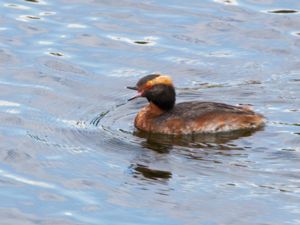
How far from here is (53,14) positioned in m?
22.2

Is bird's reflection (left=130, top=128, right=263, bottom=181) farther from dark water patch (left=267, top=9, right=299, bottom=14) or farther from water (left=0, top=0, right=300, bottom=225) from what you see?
dark water patch (left=267, top=9, right=299, bottom=14)

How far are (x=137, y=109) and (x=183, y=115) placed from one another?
131 centimetres

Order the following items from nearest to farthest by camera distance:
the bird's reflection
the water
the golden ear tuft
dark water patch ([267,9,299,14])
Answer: the water, the bird's reflection, the golden ear tuft, dark water patch ([267,9,299,14])

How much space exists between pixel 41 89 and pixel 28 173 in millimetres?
3611

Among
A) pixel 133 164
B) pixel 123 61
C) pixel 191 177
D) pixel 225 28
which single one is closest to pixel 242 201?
pixel 191 177

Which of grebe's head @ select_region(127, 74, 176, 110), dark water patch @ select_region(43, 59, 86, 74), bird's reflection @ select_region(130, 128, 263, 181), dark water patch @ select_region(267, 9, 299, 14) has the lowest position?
bird's reflection @ select_region(130, 128, 263, 181)

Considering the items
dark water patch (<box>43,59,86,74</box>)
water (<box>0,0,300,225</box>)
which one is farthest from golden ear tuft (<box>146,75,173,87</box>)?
dark water patch (<box>43,59,86,74</box>)

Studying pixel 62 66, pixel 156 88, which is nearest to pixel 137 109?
pixel 156 88

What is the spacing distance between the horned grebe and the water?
0.22 metres

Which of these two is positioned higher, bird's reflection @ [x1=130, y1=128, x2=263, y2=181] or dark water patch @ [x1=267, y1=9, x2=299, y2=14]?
dark water patch @ [x1=267, y1=9, x2=299, y2=14]

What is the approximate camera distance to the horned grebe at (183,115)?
17031 millimetres

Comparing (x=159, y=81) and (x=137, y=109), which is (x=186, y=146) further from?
(x=137, y=109)

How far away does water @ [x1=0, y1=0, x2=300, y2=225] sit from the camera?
13.9 meters

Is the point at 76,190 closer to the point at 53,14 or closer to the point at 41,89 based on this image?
the point at 41,89
